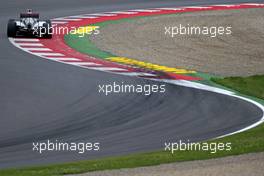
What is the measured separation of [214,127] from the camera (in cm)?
1906

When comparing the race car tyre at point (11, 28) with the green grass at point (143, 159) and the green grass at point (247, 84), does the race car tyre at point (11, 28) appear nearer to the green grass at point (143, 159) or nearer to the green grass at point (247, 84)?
the green grass at point (247, 84)

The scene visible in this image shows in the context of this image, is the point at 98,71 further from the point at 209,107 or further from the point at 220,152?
the point at 220,152

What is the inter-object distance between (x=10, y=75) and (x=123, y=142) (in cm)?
727

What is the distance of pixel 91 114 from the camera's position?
19.9 metres
